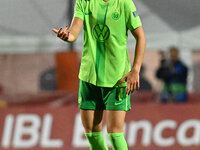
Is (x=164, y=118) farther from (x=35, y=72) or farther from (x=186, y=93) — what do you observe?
(x=35, y=72)

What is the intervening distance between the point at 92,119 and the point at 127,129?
13.4ft

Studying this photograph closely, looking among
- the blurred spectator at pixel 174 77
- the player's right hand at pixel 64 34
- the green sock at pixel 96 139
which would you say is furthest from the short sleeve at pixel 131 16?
the blurred spectator at pixel 174 77

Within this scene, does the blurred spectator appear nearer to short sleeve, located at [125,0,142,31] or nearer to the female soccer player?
the female soccer player

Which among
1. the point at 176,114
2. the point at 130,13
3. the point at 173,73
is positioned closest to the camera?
the point at 130,13

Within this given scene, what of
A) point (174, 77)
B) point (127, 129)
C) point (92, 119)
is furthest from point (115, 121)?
point (174, 77)

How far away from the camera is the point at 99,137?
5.40m

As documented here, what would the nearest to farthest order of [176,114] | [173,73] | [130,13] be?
[130,13]
[176,114]
[173,73]

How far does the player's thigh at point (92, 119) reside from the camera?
5.36 m

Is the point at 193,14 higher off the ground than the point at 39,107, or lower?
higher

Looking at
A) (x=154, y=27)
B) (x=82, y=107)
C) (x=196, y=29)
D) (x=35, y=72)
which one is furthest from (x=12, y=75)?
(x=82, y=107)

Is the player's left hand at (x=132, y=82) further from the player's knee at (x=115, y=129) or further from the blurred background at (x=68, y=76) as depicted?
the blurred background at (x=68, y=76)

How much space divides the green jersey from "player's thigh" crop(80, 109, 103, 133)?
0.88 ft

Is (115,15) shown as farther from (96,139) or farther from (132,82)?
(96,139)

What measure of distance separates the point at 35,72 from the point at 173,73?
2226 millimetres
